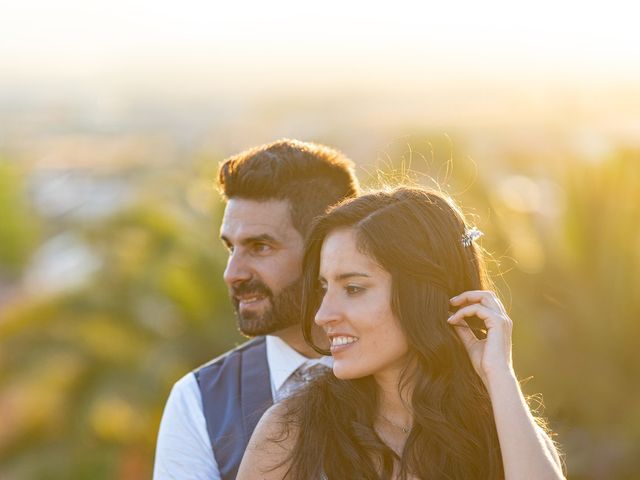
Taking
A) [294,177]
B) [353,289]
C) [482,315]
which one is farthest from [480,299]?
[294,177]

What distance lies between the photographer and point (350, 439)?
11.2ft

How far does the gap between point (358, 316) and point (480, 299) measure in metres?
0.40

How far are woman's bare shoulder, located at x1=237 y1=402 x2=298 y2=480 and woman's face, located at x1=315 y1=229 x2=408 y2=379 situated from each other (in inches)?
9.2

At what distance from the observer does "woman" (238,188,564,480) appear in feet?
11.0

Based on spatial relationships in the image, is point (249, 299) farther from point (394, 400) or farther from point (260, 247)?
point (394, 400)

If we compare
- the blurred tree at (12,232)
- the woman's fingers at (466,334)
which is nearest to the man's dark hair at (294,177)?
the woman's fingers at (466,334)

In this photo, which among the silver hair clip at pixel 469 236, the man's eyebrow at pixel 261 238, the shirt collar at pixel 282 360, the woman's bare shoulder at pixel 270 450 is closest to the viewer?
the woman's bare shoulder at pixel 270 450

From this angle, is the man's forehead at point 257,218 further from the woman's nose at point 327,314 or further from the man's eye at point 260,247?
the woman's nose at point 327,314

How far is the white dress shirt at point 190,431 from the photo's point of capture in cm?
377

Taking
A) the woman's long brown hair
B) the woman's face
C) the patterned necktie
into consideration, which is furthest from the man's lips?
the woman's face

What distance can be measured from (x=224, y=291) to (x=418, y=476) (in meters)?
8.34

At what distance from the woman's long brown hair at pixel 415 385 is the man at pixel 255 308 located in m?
0.28

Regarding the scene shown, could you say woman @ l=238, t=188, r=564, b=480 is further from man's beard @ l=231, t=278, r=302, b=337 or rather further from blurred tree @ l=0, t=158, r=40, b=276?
blurred tree @ l=0, t=158, r=40, b=276

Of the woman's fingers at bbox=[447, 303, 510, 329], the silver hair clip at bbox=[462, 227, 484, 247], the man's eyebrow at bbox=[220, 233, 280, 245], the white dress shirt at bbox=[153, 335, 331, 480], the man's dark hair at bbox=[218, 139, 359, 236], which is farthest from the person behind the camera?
the man's dark hair at bbox=[218, 139, 359, 236]
